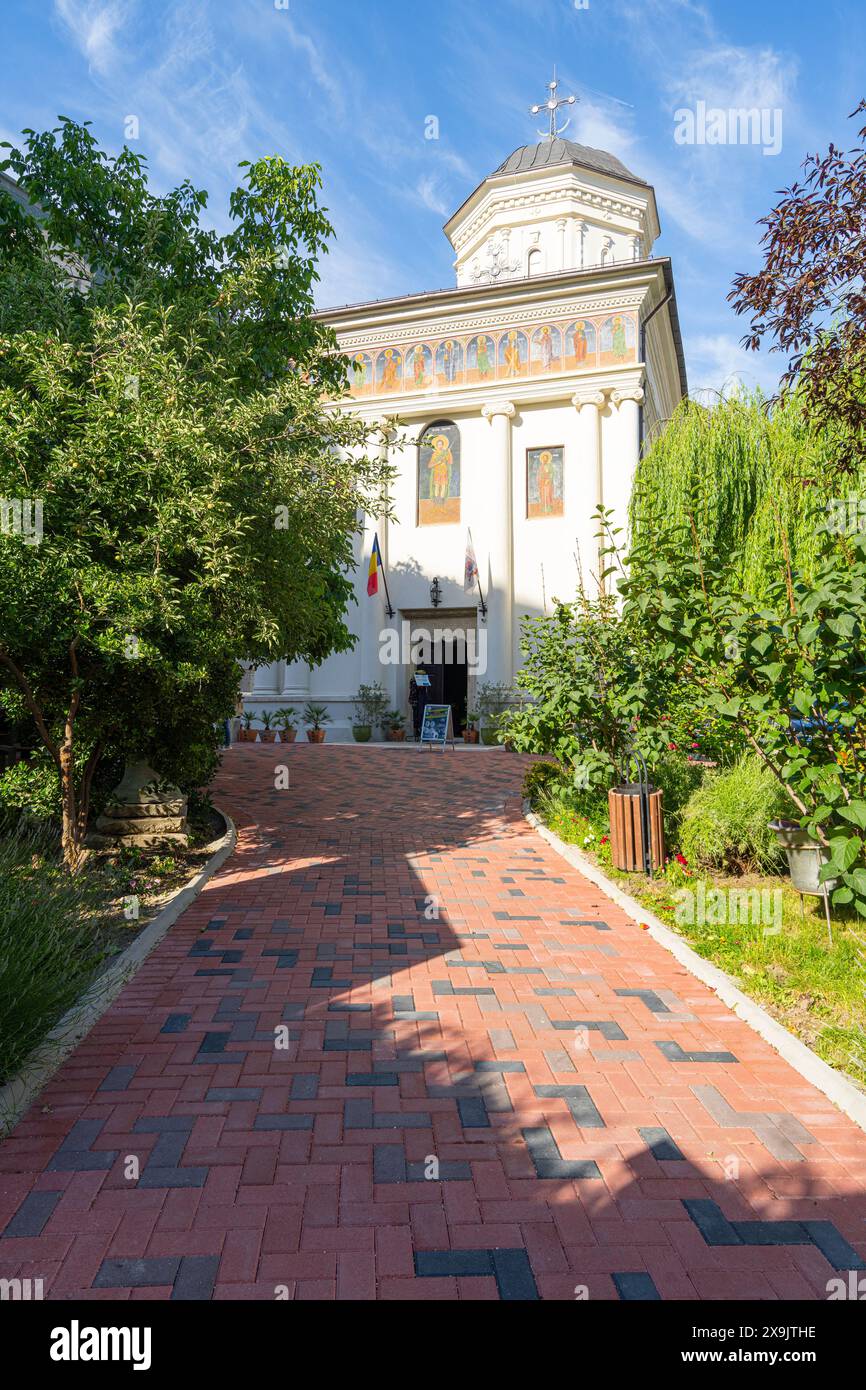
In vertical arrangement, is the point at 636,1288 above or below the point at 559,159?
below

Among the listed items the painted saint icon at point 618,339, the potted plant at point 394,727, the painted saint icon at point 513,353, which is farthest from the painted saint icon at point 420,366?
the potted plant at point 394,727

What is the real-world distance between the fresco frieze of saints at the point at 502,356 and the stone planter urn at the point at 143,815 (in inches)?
651

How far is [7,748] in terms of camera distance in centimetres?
841

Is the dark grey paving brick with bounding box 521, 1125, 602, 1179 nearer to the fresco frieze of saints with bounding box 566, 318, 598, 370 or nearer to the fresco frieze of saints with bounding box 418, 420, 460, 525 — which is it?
the fresco frieze of saints with bounding box 418, 420, 460, 525

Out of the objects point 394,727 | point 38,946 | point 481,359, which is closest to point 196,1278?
point 38,946

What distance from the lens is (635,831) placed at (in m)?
7.50

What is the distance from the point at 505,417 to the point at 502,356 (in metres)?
1.93

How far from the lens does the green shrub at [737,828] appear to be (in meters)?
7.11

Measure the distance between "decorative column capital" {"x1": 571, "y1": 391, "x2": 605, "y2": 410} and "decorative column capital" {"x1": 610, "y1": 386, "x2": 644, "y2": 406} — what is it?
0.33 meters

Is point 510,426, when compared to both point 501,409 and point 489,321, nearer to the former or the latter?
point 501,409

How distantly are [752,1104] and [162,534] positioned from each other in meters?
5.30

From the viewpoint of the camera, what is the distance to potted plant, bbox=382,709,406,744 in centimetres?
2266

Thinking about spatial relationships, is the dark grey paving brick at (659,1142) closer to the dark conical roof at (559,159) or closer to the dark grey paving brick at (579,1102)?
the dark grey paving brick at (579,1102)
